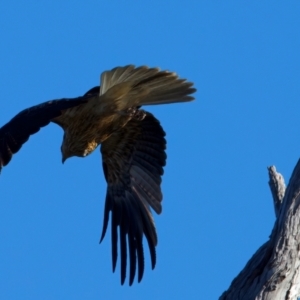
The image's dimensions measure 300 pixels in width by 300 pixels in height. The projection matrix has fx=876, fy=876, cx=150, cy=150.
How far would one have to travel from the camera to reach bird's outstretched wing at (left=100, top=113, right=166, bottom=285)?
8.49 metres

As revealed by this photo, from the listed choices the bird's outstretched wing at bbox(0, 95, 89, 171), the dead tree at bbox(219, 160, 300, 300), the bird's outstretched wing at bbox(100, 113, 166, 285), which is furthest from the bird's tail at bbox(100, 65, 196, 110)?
the dead tree at bbox(219, 160, 300, 300)

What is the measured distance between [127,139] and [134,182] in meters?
0.45

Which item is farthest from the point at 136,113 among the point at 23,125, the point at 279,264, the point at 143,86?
the point at 279,264

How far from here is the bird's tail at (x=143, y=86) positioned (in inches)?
298

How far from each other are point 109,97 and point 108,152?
1.10 meters

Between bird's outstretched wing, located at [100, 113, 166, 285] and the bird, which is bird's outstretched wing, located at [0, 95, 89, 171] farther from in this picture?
bird's outstretched wing, located at [100, 113, 166, 285]

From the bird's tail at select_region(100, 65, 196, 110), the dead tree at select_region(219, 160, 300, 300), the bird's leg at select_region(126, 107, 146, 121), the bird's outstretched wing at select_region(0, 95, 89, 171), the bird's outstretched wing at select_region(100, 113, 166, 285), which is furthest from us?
→ the bird's outstretched wing at select_region(100, 113, 166, 285)

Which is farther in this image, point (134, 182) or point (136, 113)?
point (134, 182)

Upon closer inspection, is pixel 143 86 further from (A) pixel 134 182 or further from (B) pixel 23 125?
(B) pixel 23 125

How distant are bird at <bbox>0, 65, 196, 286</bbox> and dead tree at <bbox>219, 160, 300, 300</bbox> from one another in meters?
2.28

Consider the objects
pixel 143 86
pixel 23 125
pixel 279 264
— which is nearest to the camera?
pixel 279 264

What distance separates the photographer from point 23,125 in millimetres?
6559

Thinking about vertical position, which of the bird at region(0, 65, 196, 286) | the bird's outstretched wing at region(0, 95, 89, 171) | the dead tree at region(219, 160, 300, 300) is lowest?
the dead tree at region(219, 160, 300, 300)

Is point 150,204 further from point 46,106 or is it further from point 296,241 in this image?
point 296,241
